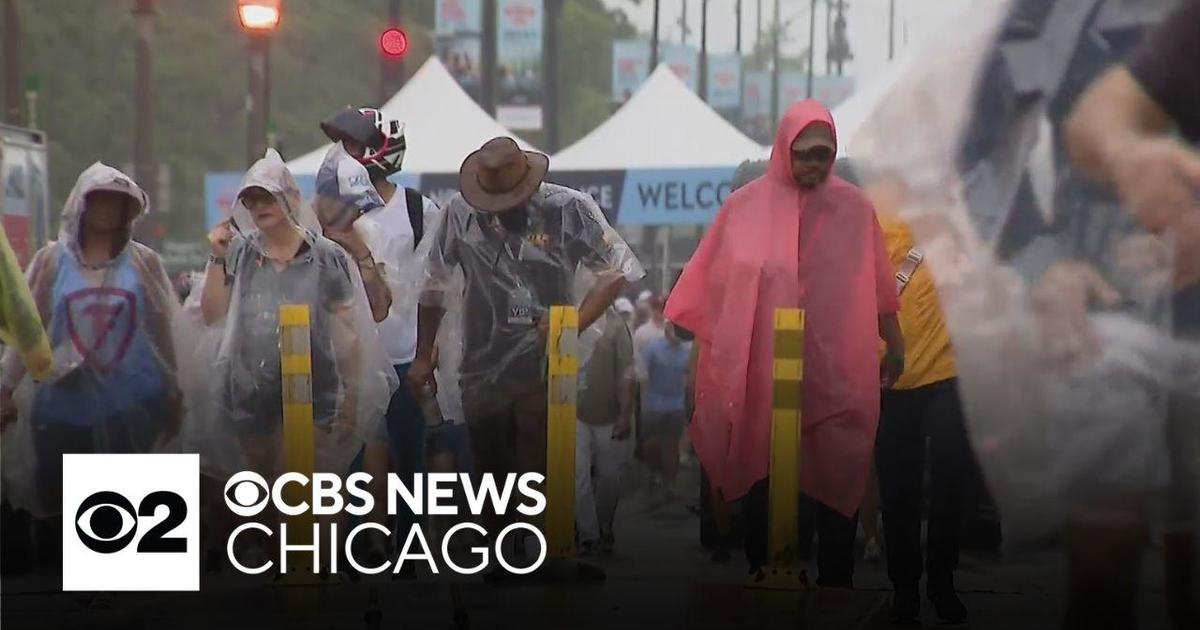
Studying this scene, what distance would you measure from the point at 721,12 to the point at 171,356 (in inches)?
71.9

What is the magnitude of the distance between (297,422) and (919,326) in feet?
4.88

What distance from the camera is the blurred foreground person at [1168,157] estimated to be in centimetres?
441

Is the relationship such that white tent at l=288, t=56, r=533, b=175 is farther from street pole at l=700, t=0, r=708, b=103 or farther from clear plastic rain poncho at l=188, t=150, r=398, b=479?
street pole at l=700, t=0, r=708, b=103

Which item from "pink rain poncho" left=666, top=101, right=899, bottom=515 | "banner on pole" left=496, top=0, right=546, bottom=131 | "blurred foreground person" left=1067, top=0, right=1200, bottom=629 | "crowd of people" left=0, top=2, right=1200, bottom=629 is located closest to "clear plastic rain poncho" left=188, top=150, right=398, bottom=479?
"crowd of people" left=0, top=2, right=1200, bottom=629

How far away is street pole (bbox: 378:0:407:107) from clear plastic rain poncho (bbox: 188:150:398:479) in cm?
42

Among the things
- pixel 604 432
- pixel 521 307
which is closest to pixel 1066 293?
pixel 521 307

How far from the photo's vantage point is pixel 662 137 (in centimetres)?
590

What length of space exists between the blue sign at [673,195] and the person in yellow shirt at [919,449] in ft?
1.58

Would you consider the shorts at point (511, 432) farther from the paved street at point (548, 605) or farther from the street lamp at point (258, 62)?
the street lamp at point (258, 62)

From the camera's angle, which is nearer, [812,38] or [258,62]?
[812,38]

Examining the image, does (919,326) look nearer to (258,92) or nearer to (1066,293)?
(1066,293)

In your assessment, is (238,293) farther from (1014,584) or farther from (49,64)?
(1014,584)

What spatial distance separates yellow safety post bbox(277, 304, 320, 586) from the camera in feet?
18.9


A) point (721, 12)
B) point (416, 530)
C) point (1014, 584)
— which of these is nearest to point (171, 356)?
point (416, 530)
